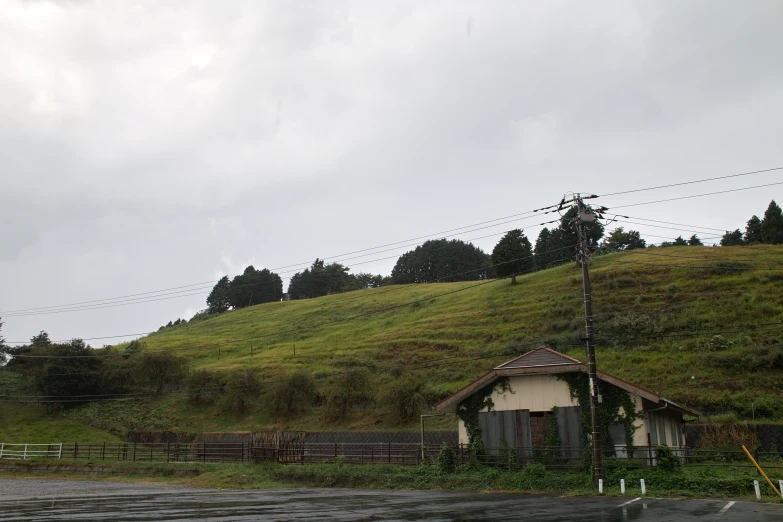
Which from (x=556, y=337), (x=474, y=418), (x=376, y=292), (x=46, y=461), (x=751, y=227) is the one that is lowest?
(x=46, y=461)

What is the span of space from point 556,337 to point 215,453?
115 ft

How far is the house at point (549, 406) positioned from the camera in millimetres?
25078

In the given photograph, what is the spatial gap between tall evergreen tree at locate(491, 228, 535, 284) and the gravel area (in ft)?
217

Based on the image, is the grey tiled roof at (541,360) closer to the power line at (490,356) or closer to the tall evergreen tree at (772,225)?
the power line at (490,356)

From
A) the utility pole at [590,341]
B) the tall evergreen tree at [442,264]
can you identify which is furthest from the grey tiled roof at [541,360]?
the tall evergreen tree at [442,264]

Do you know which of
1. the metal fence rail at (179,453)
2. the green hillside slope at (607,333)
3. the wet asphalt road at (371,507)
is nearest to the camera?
the wet asphalt road at (371,507)

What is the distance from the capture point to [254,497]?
22.2 meters

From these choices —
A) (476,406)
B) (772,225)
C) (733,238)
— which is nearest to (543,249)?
(733,238)

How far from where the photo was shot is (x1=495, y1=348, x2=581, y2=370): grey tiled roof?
86.1 ft

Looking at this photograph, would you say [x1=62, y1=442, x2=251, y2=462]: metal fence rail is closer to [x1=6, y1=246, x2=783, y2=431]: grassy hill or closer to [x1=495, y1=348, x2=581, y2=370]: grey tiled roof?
[x1=6, y1=246, x2=783, y2=431]: grassy hill

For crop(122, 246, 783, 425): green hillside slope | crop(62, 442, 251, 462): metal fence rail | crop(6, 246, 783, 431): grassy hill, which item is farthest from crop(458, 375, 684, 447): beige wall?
crop(122, 246, 783, 425): green hillside slope

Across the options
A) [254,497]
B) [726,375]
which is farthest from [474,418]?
[726,375]

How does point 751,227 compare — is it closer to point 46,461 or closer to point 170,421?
point 170,421

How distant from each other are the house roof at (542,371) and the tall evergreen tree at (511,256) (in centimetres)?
6157
